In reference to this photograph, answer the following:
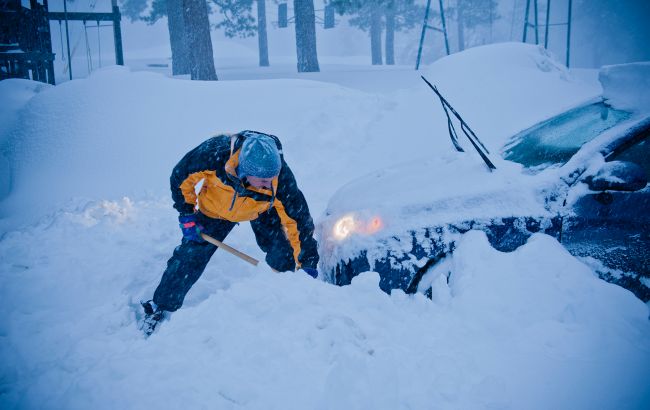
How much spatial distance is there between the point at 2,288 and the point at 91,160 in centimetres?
262

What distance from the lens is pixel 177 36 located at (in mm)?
10953

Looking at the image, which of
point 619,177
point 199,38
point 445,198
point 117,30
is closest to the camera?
point 619,177

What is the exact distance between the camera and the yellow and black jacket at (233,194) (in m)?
2.46

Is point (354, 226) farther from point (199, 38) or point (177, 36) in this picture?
point (177, 36)

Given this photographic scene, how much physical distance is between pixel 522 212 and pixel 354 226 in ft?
3.31

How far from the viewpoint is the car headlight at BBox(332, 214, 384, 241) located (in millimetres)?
2270

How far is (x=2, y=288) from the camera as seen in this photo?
2.94 metres

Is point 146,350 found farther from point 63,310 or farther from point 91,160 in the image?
point 91,160

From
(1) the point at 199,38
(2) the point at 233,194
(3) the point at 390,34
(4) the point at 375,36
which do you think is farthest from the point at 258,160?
(3) the point at 390,34

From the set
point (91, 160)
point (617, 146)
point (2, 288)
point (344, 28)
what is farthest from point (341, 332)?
point (344, 28)

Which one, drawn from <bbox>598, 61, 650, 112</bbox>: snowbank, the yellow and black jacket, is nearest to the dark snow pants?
the yellow and black jacket

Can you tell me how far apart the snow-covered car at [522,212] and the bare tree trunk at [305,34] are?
9156mm

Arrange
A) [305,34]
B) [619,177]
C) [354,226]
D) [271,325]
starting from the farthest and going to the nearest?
1. [305,34]
2. [354,226]
3. [619,177]
4. [271,325]

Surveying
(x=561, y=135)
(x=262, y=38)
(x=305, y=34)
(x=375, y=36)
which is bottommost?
(x=561, y=135)
